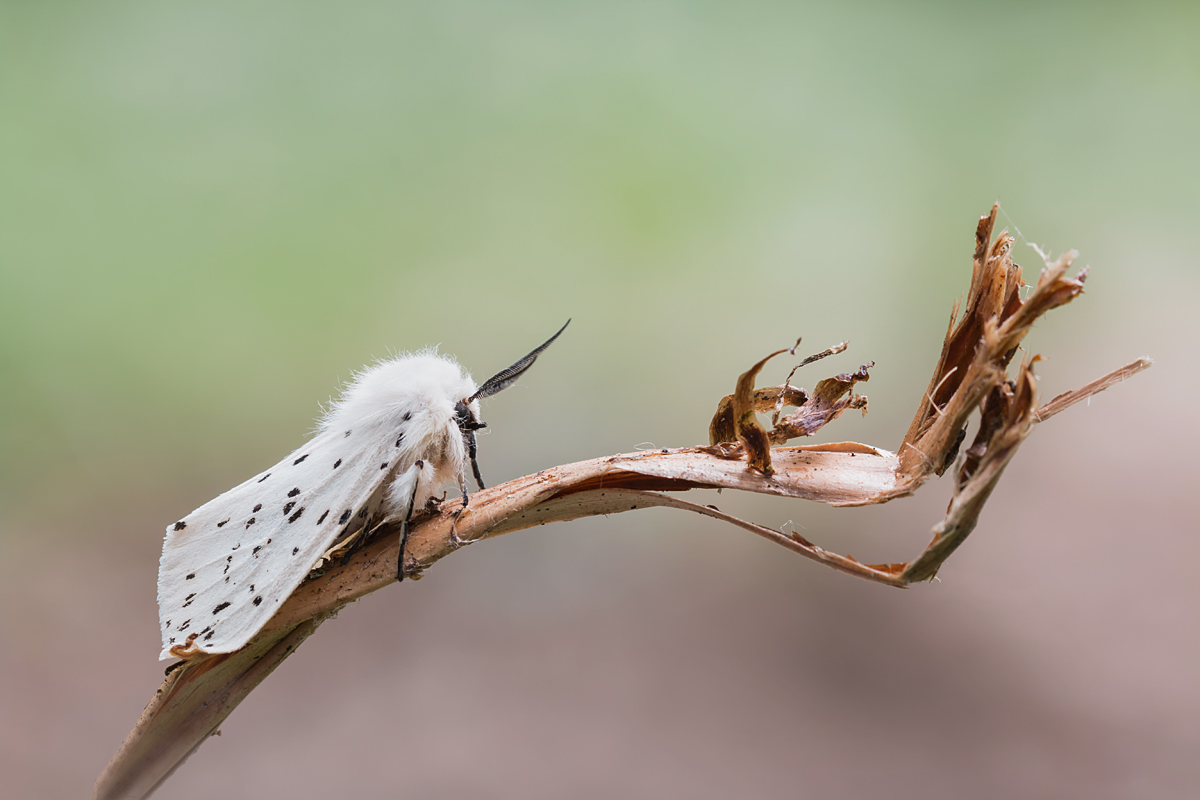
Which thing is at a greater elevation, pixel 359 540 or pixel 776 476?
pixel 776 476

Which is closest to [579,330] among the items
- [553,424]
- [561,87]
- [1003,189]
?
[553,424]

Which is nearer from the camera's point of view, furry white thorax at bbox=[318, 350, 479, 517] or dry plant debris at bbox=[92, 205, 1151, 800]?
dry plant debris at bbox=[92, 205, 1151, 800]

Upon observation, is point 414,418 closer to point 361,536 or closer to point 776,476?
point 361,536

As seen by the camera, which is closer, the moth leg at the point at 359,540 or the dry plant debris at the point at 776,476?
the dry plant debris at the point at 776,476

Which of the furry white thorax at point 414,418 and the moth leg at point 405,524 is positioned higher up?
the furry white thorax at point 414,418

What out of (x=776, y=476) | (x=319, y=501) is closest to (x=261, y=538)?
(x=319, y=501)

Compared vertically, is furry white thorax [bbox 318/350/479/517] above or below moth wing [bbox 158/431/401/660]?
above
